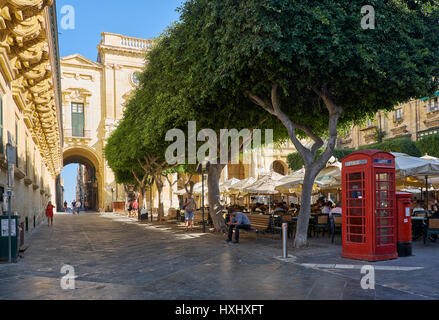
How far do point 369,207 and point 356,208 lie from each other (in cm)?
46

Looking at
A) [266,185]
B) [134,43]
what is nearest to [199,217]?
[266,185]

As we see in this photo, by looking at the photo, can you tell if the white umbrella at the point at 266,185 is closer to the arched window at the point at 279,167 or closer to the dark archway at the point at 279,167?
the dark archway at the point at 279,167

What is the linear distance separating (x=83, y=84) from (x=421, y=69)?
46.1 m

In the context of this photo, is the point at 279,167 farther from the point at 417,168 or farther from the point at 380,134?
the point at 417,168

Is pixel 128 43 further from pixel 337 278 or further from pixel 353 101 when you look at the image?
pixel 337 278

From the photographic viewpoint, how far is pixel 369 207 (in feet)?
30.3

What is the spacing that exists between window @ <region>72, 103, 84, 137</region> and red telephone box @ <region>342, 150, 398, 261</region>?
44065mm

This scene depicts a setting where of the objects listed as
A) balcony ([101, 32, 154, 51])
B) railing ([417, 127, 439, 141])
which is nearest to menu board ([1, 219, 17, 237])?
railing ([417, 127, 439, 141])

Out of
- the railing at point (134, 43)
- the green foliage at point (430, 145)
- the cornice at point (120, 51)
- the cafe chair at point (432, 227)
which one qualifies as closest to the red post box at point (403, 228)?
the cafe chair at point (432, 227)

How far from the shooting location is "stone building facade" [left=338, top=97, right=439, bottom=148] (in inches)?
1567

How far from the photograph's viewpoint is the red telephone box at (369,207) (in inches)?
362

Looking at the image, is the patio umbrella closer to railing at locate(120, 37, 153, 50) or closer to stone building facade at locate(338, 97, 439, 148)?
stone building facade at locate(338, 97, 439, 148)

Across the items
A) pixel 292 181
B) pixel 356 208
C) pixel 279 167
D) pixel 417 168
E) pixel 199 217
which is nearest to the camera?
pixel 356 208
